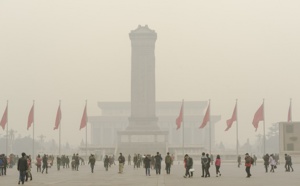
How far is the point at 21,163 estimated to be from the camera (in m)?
32.6

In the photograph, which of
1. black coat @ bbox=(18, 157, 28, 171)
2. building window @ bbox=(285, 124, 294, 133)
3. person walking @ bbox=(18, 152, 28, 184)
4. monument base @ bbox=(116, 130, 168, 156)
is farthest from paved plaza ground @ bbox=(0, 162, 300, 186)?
monument base @ bbox=(116, 130, 168, 156)

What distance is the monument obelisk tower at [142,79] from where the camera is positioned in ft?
410

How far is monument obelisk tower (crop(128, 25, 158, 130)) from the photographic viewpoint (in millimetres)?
125062

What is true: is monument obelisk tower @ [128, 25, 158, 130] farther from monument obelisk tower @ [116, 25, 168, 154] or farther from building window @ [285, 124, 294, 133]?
building window @ [285, 124, 294, 133]

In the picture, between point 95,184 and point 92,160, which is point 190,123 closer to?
point 92,160

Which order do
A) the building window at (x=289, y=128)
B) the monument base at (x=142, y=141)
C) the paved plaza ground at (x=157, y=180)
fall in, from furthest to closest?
the monument base at (x=142, y=141) → the building window at (x=289, y=128) → the paved plaza ground at (x=157, y=180)

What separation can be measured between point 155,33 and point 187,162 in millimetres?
88626

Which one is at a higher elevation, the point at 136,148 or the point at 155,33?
the point at 155,33

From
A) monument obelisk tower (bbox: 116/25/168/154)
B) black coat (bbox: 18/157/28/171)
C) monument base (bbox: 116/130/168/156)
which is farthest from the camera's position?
monument obelisk tower (bbox: 116/25/168/154)

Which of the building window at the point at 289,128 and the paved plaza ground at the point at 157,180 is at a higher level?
the building window at the point at 289,128

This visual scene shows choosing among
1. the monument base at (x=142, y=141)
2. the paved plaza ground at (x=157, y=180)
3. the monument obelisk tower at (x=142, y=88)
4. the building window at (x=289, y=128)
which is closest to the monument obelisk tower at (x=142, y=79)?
the monument obelisk tower at (x=142, y=88)

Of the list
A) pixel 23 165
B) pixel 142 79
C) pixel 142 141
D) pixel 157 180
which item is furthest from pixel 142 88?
pixel 23 165

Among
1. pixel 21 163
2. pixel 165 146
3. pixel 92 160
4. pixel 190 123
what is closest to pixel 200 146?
pixel 165 146

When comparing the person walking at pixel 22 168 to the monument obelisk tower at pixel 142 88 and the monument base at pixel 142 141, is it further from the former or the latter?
the monument obelisk tower at pixel 142 88
